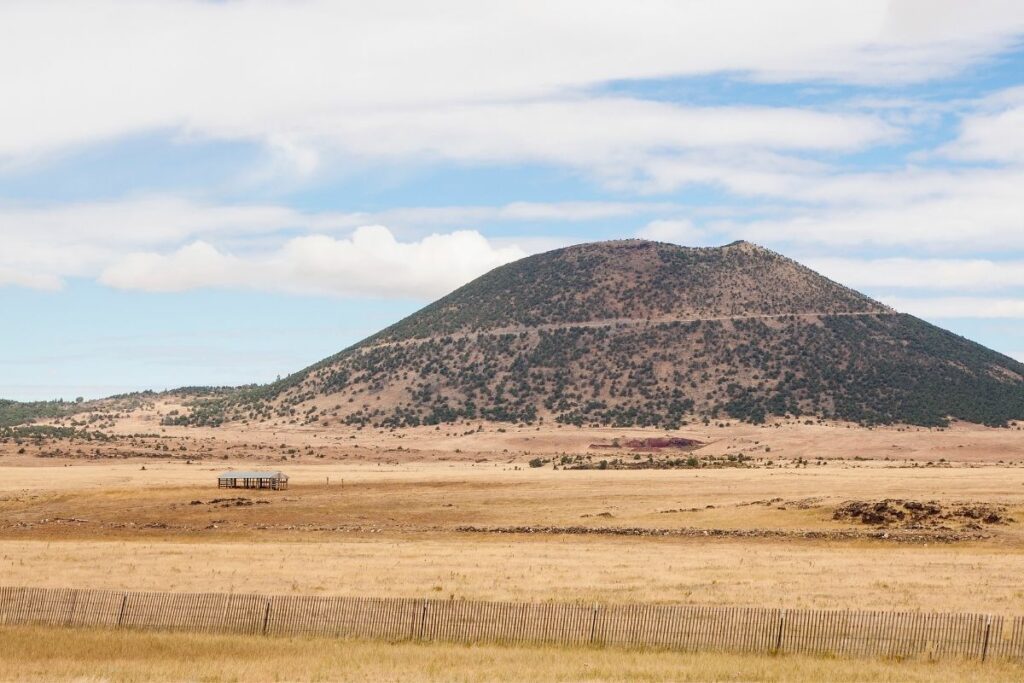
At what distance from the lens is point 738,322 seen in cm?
19338

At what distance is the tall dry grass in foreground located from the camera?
90.4ft

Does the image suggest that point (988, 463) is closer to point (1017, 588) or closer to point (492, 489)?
point (492, 489)

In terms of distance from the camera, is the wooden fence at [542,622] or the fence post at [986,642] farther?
the wooden fence at [542,622]

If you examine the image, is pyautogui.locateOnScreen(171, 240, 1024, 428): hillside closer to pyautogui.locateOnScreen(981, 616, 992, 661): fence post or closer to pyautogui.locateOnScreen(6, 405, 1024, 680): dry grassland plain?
pyautogui.locateOnScreen(6, 405, 1024, 680): dry grassland plain

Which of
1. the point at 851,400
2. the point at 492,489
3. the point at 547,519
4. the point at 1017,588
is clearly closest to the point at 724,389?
the point at 851,400

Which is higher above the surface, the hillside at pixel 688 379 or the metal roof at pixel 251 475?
the hillside at pixel 688 379

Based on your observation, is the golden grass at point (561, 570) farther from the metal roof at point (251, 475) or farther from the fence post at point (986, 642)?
the metal roof at point (251, 475)

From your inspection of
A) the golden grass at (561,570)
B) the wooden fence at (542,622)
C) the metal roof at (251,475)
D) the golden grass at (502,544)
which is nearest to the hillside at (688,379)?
the golden grass at (502,544)

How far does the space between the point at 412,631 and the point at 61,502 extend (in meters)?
48.0

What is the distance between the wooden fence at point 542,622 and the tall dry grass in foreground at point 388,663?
25.6 inches

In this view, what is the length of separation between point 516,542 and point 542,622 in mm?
24784

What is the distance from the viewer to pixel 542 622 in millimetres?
31938

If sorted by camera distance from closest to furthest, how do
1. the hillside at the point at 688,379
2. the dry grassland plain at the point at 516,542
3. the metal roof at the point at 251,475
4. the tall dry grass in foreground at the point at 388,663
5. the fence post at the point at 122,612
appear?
the tall dry grass in foreground at the point at 388,663
the dry grassland plain at the point at 516,542
the fence post at the point at 122,612
the metal roof at the point at 251,475
the hillside at the point at 688,379

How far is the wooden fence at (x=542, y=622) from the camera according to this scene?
3036 centimetres
